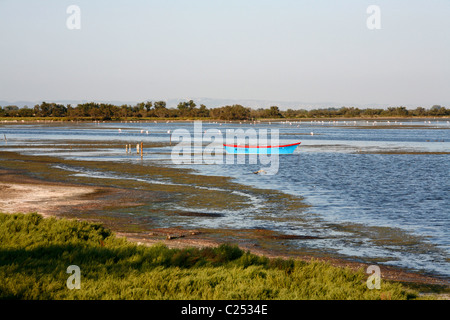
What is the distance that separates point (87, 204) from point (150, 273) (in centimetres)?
1405

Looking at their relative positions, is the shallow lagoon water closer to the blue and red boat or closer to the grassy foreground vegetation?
the grassy foreground vegetation

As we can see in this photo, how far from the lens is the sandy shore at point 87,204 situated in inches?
600

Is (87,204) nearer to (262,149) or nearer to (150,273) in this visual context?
(150,273)

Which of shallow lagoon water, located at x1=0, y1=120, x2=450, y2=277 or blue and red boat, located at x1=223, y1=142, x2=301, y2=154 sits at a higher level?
blue and red boat, located at x1=223, y1=142, x2=301, y2=154

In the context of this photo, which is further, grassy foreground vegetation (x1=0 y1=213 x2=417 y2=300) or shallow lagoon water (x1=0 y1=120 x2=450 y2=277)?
shallow lagoon water (x1=0 y1=120 x2=450 y2=277)

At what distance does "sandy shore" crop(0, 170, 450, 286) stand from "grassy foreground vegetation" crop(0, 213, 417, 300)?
6.37 ft

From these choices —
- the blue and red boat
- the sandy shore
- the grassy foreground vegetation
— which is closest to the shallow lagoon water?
the sandy shore

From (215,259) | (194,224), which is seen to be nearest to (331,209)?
(194,224)

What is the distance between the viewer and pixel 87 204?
24984mm

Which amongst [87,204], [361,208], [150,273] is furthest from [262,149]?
[150,273]

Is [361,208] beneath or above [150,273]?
beneath

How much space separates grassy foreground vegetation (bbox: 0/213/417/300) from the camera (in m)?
10.6

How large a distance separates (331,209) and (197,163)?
24.9 meters

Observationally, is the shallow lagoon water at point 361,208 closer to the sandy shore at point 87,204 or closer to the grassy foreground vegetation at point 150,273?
the sandy shore at point 87,204
